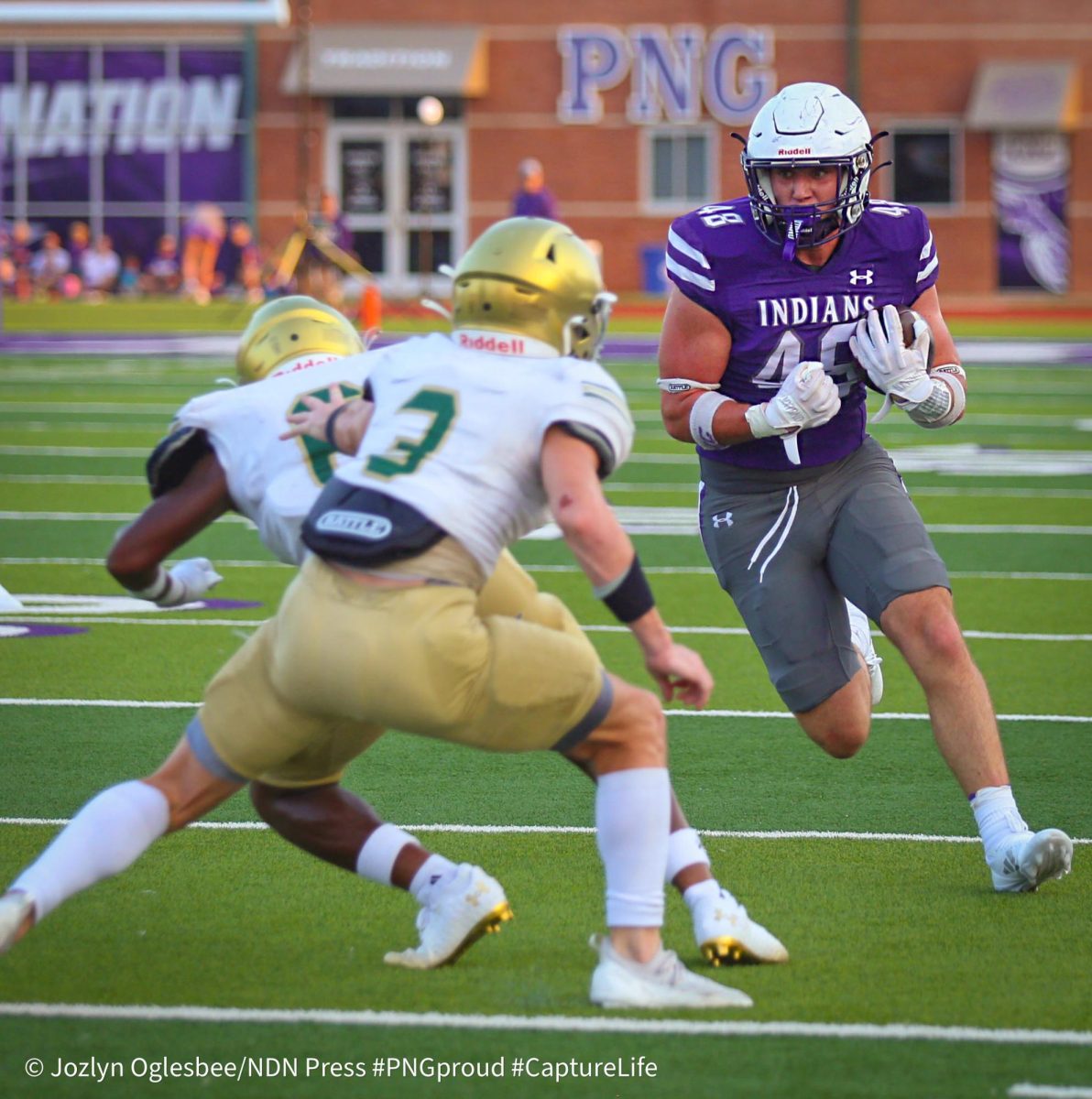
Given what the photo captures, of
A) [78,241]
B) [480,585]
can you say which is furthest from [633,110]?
[480,585]

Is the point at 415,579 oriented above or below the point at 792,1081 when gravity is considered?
above

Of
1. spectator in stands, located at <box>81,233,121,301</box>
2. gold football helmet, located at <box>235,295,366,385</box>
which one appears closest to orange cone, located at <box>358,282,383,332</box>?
spectator in stands, located at <box>81,233,121,301</box>

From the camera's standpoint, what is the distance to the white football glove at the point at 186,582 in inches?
168

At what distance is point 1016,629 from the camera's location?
27.2ft

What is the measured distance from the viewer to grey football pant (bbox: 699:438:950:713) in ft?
16.7

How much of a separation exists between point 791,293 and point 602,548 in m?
1.70

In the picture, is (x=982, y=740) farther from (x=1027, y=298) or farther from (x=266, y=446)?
(x=1027, y=298)

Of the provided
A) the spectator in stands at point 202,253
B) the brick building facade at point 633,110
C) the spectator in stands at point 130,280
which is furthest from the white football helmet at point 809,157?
the spectator in stands at point 130,280

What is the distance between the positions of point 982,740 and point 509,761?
1.81 m

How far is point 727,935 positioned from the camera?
411cm

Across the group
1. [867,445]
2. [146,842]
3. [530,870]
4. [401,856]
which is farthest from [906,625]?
[146,842]

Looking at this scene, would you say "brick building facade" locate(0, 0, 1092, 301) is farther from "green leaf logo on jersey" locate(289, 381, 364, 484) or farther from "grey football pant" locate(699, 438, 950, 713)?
"green leaf logo on jersey" locate(289, 381, 364, 484)

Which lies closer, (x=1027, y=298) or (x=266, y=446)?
(x=266, y=446)

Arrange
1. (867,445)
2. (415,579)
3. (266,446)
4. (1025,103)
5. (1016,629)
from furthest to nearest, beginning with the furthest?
1. (1025,103)
2. (1016,629)
3. (867,445)
4. (266,446)
5. (415,579)
